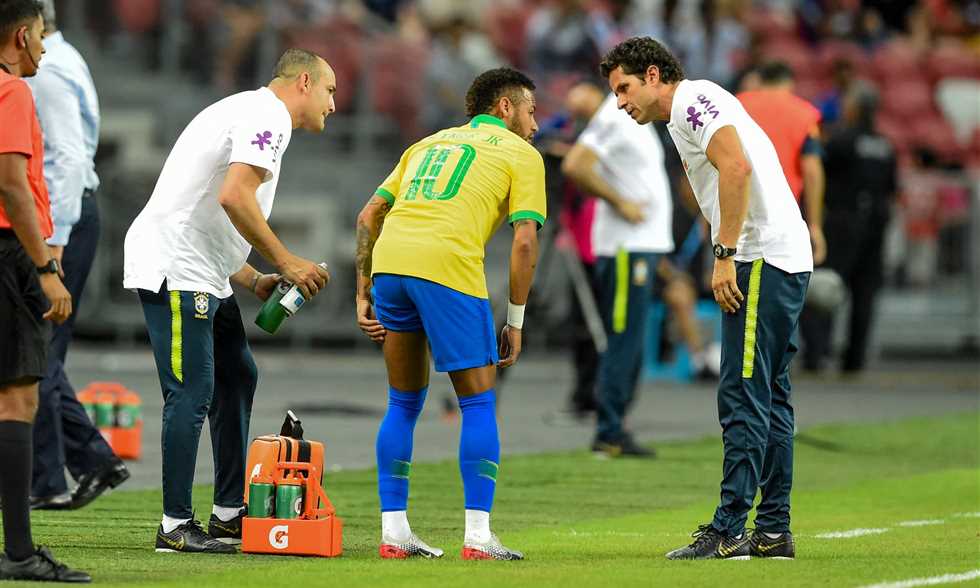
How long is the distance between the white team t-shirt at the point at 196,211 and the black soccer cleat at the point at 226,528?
102 centimetres

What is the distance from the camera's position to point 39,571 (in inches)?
262

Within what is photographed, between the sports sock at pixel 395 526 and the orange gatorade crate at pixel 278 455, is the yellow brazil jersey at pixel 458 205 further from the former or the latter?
the sports sock at pixel 395 526

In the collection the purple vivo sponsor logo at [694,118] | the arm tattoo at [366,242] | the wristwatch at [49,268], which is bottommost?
the wristwatch at [49,268]

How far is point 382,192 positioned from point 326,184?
13.4 metres

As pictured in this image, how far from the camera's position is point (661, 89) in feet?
25.7

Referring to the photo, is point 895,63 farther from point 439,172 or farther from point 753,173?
point 439,172

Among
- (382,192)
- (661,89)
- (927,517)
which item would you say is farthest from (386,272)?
(927,517)

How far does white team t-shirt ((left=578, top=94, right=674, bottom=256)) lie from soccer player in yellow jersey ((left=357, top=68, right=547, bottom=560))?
4513mm

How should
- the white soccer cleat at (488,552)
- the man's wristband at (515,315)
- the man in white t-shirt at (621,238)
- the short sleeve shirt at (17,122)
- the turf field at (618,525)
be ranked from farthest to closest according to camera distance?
the man in white t-shirt at (621,238), the man's wristband at (515,315), the white soccer cleat at (488,552), the turf field at (618,525), the short sleeve shirt at (17,122)

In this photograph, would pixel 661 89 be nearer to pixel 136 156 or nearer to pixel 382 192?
pixel 382 192

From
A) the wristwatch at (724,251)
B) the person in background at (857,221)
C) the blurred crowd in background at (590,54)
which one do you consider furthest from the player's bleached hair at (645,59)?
the person in background at (857,221)

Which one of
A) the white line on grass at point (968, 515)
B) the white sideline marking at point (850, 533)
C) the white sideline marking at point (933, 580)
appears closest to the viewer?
the white sideline marking at point (933, 580)

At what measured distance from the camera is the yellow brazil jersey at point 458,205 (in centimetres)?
757

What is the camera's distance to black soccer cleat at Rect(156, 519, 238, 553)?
7.73m
